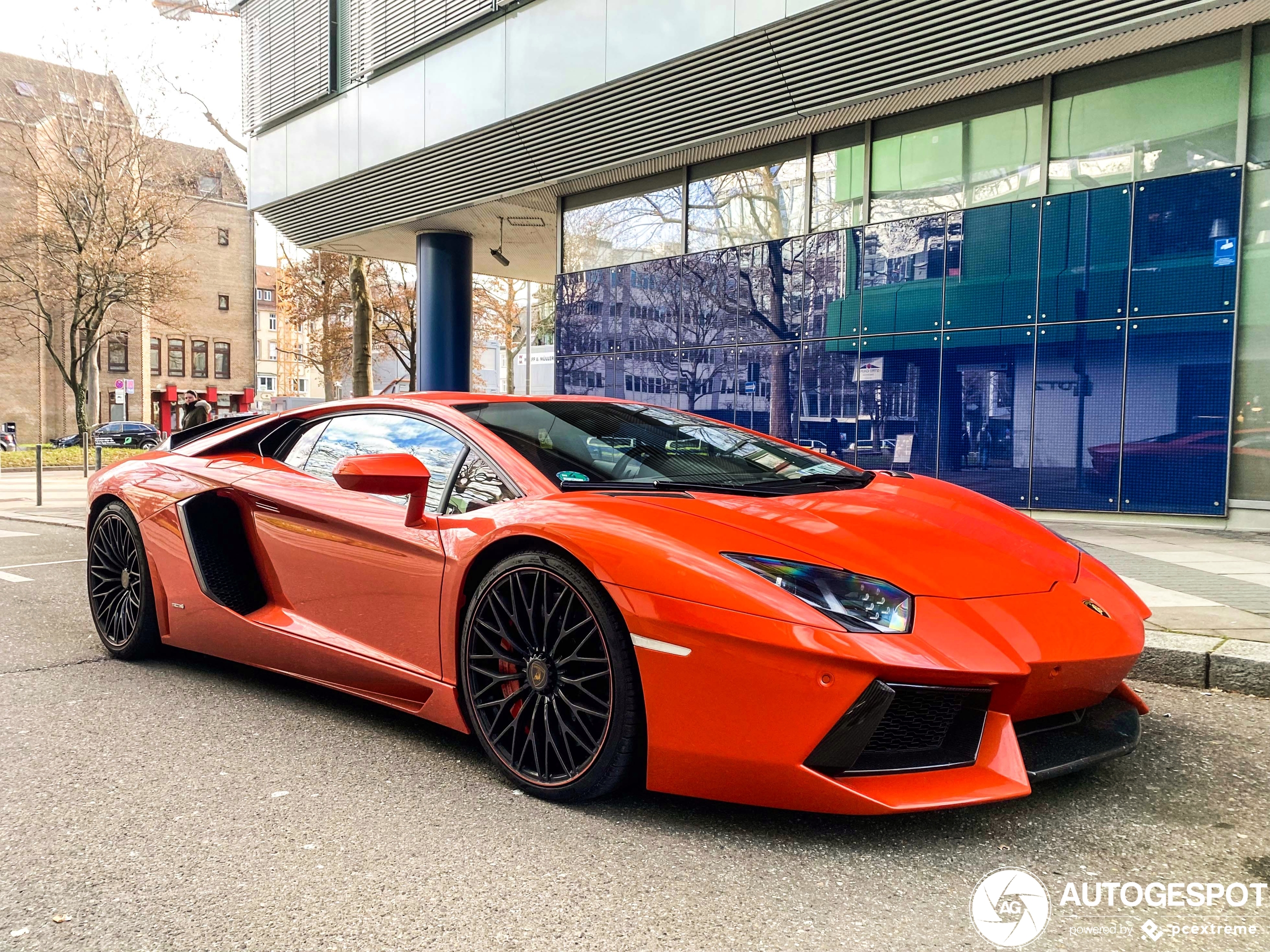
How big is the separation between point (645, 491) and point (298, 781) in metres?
1.32

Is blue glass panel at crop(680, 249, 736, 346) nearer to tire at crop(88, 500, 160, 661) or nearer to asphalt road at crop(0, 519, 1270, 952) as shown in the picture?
tire at crop(88, 500, 160, 661)

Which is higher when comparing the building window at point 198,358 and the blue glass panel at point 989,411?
the building window at point 198,358

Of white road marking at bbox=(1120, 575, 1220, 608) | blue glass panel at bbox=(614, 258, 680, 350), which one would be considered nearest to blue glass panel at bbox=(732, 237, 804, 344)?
blue glass panel at bbox=(614, 258, 680, 350)

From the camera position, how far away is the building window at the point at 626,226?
43.5 ft

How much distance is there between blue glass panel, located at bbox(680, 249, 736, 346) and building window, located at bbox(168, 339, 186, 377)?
47.7 m

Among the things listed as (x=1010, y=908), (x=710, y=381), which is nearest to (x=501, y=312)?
(x=710, y=381)

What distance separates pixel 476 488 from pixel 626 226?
11531 mm

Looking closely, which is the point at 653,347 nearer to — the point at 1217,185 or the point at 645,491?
the point at 1217,185

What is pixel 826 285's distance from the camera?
447 inches

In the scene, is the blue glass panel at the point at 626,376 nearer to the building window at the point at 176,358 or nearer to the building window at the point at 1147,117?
the building window at the point at 1147,117

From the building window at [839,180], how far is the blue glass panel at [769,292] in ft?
1.51

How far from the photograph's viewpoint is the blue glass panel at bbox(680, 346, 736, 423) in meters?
12.6

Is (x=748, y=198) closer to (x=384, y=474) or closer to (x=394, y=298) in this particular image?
(x=384, y=474)

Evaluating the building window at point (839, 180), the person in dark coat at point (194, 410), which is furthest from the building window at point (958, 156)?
the person in dark coat at point (194, 410)
